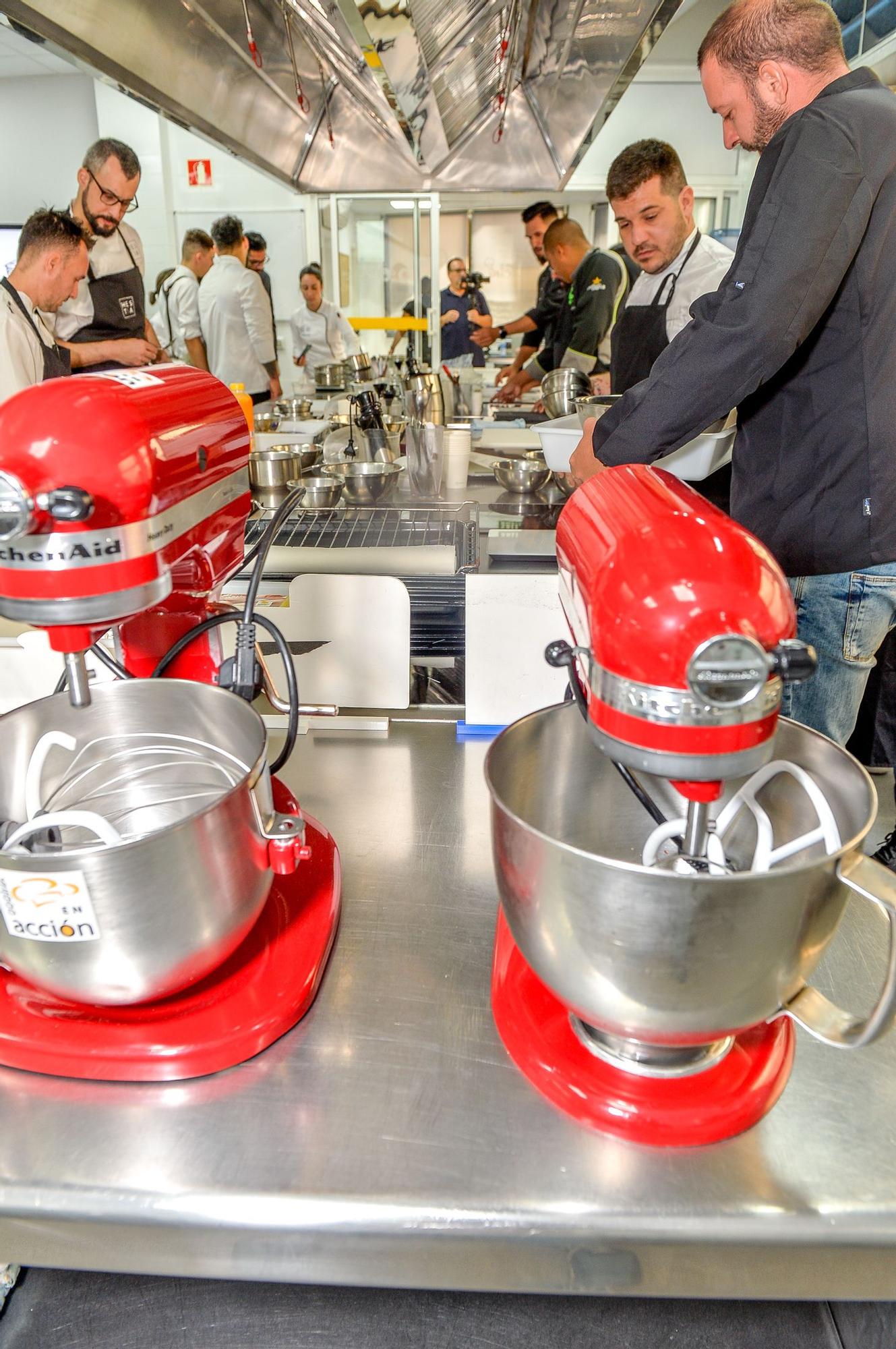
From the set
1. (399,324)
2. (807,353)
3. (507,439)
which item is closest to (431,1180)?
(807,353)

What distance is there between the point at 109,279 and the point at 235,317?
1.57 metres

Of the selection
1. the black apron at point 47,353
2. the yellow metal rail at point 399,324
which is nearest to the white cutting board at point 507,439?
the black apron at point 47,353

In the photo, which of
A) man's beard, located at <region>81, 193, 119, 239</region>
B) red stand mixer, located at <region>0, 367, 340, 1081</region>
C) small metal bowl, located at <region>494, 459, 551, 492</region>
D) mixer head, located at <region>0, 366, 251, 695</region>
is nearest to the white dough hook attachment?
red stand mixer, located at <region>0, 367, 340, 1081</region>

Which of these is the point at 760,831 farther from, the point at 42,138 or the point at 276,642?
the point at 42,138

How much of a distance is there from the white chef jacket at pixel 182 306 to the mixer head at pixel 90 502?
4.89m

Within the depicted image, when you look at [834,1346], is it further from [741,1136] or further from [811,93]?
[811,93]

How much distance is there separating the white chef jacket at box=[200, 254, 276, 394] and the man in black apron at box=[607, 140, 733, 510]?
2.89 metres

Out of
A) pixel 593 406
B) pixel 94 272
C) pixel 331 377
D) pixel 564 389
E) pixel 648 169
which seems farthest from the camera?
pixel 331 377

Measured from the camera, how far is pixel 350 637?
3.73ft

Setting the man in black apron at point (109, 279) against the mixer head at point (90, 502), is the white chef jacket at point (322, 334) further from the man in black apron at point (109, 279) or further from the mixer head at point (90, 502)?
the mixer head at point (90, 502)

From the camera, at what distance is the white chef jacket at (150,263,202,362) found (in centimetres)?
511

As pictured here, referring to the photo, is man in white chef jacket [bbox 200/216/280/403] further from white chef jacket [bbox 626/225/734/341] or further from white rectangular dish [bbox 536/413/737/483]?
white rectangular dish [bbox 536/413/737/483]

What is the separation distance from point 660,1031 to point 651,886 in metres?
0.12

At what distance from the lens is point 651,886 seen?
17.8 inches
